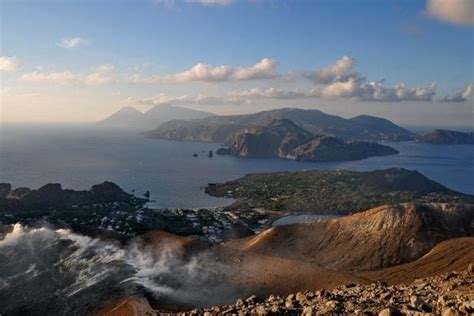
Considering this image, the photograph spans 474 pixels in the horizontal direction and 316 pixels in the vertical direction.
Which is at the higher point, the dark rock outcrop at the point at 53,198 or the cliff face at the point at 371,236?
the cliff face at the point at 371,236

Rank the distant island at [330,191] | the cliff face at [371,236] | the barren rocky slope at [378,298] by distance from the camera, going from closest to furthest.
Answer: the barren rocky slope at [378,298], the cliff face at [371,236], the distant island at [330,191]

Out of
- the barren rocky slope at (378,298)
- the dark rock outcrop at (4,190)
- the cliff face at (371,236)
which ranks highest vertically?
the barren rocky slope at (378,298)

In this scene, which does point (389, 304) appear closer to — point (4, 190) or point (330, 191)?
point (4, 190)

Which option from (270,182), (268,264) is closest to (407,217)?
(268,264)

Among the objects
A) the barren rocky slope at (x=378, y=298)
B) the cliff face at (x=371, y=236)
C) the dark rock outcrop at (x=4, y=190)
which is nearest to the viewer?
the barren rocky slope at (x=378, y=298)

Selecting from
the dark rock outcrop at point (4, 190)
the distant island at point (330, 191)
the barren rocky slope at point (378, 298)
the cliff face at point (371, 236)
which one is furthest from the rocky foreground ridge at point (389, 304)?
the dark rock outcrop at point (4, 190)

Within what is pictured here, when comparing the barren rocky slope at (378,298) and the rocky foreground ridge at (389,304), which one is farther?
the barren rocky slope at (378,298)

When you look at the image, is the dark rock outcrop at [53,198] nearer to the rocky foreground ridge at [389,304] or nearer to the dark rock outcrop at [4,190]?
the dark rock outcrop at [4,190]
